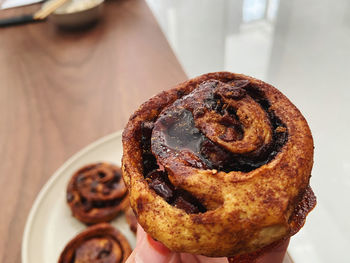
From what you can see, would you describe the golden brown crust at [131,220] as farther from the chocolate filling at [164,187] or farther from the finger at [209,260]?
the chocolate filling at [164,187]

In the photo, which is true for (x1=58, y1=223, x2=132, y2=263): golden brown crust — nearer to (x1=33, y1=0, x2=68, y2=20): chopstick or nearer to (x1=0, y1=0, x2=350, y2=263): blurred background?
(x1=0, y1=0, x2=350, y2=263): blurred background

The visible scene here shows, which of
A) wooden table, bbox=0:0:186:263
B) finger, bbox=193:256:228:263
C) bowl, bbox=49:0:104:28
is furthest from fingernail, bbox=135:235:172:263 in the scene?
bowl, bbox=49:0:104:28

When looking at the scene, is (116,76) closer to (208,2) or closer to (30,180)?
(30,180)

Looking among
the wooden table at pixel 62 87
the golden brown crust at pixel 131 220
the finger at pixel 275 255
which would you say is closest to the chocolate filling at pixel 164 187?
the finger at pixel 275 255

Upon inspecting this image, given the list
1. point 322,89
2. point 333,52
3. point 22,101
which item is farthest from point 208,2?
point 22,101

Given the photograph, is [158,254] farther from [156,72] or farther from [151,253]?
[156,72]

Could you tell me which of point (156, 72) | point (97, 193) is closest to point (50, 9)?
point (156, 72)
